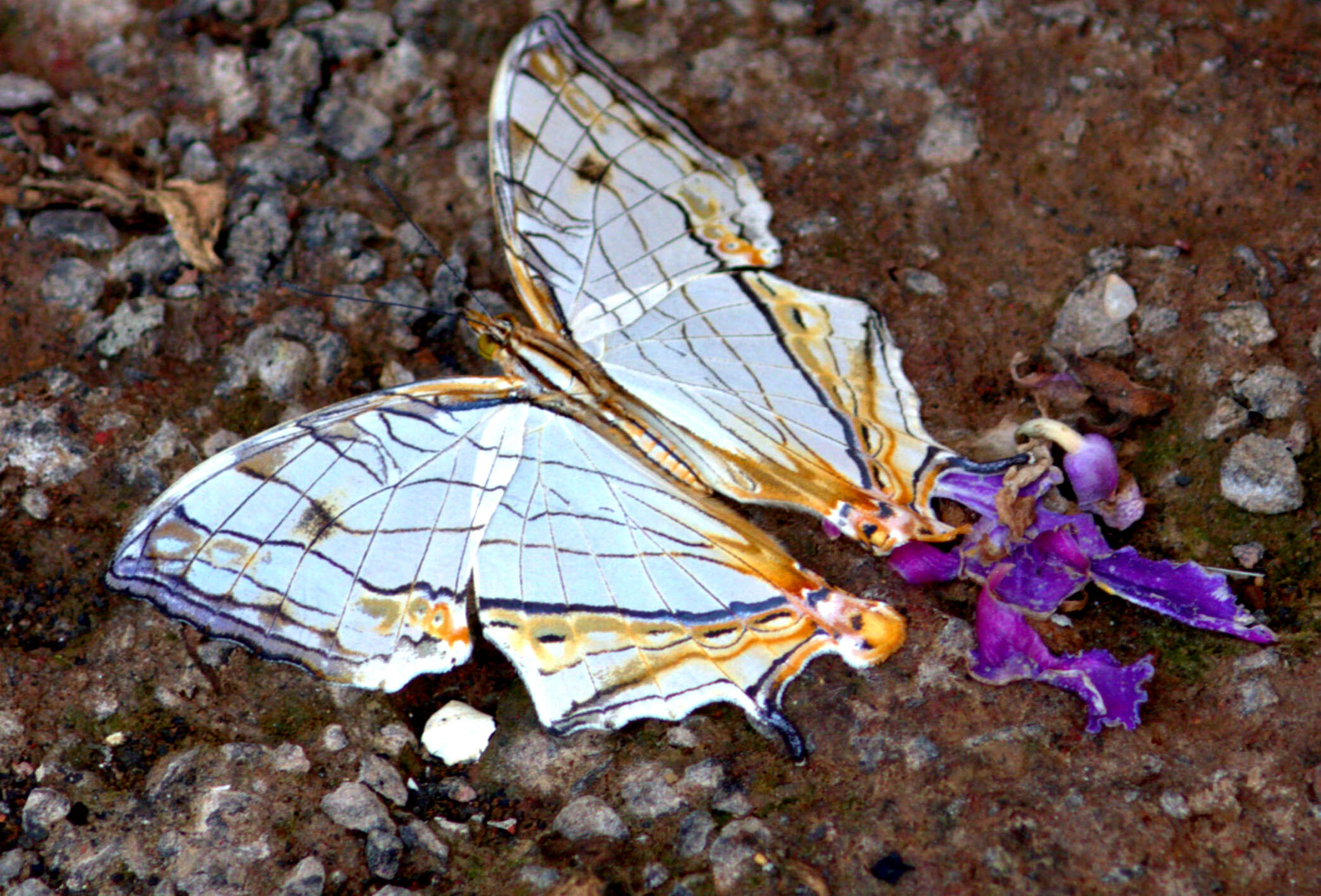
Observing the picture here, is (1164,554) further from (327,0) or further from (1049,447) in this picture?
(327,0)

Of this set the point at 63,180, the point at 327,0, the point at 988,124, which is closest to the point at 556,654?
the point at 988,124

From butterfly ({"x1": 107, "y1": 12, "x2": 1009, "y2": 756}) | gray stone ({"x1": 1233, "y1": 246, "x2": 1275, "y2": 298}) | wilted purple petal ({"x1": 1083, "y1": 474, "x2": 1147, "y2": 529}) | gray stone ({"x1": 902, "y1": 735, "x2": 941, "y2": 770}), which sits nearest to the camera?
gray stone ({"x1": 902, "y1": 735, "x2": 941, "y2": 770})

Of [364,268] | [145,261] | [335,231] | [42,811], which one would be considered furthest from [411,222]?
[42,811]

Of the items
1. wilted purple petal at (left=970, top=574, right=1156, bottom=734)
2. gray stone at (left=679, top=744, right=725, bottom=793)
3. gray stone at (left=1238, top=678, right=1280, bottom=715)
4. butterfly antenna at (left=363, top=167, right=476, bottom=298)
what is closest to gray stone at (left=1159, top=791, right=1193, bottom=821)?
wilted purple petal at (left=970, top=574, right=1156, bottom=734)

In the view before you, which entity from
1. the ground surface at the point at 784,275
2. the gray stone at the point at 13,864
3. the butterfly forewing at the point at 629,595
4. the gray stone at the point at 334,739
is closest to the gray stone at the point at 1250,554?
the ground surface at the point at 784,275

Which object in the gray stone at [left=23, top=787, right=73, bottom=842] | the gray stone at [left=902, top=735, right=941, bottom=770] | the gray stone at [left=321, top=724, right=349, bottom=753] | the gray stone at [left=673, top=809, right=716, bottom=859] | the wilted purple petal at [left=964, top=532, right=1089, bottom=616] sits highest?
the wilted purple petal at [left=964, top=532, right=1089, bottom=616]

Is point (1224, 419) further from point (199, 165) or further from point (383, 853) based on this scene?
point (199, 165)

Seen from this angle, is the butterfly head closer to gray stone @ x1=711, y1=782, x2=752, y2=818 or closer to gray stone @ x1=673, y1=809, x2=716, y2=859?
gray stone @ x1=711, y1=782, x2=752, y2=818
